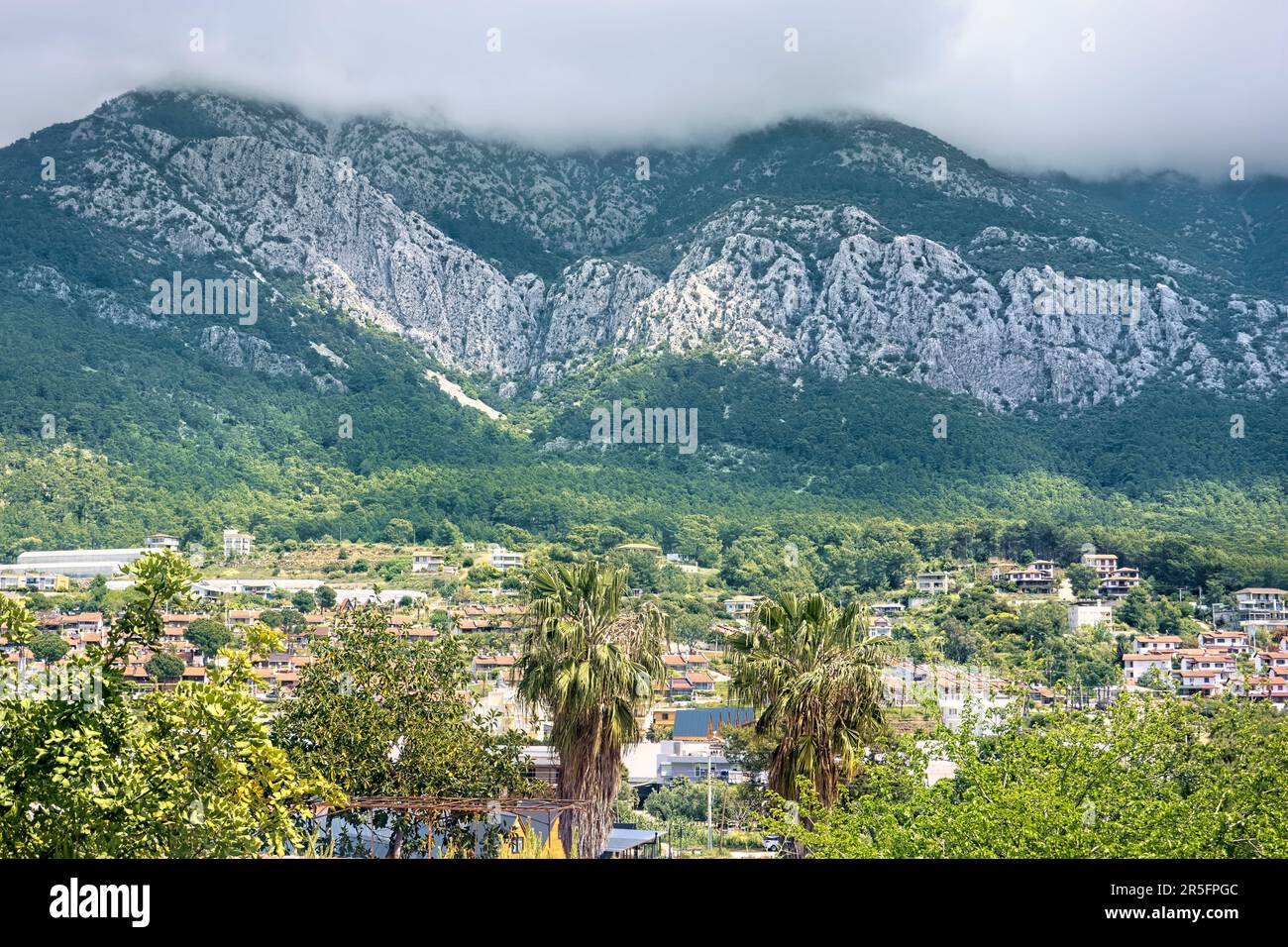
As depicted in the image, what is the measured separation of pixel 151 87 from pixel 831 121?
178 ft

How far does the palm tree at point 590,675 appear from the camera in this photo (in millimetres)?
15625

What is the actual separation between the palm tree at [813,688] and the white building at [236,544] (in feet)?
176

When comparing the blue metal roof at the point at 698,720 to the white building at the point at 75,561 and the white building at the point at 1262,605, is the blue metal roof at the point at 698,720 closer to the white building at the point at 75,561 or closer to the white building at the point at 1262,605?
the white building at the point at 1262,605

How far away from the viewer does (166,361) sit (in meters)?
79.6

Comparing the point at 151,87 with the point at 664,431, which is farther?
the point at 151,87

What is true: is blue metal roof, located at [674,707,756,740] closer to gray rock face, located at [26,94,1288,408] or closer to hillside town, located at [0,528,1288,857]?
hillside town, located at [0,528,1288,857]

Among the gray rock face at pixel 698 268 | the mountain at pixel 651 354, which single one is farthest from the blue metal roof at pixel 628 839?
the gray rock face at pixel 698 268

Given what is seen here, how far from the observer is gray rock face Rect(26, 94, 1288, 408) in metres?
86.2

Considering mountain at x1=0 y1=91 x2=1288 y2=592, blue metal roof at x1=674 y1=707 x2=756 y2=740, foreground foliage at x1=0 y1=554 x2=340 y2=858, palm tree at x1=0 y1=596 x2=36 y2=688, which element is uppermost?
mountain at x1=0 y1=91 x2=1288 y2=592

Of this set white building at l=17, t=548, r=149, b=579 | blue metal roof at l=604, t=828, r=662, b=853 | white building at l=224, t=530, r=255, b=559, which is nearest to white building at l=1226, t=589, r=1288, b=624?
blue metal roof at l=604, t=828, r=662, b=853

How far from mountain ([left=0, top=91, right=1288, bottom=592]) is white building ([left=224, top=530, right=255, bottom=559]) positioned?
1.41m

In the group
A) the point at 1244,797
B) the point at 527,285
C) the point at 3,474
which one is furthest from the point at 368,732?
the point at 527,285

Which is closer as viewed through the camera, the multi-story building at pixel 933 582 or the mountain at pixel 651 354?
the multi-story building at pixel 933 582
